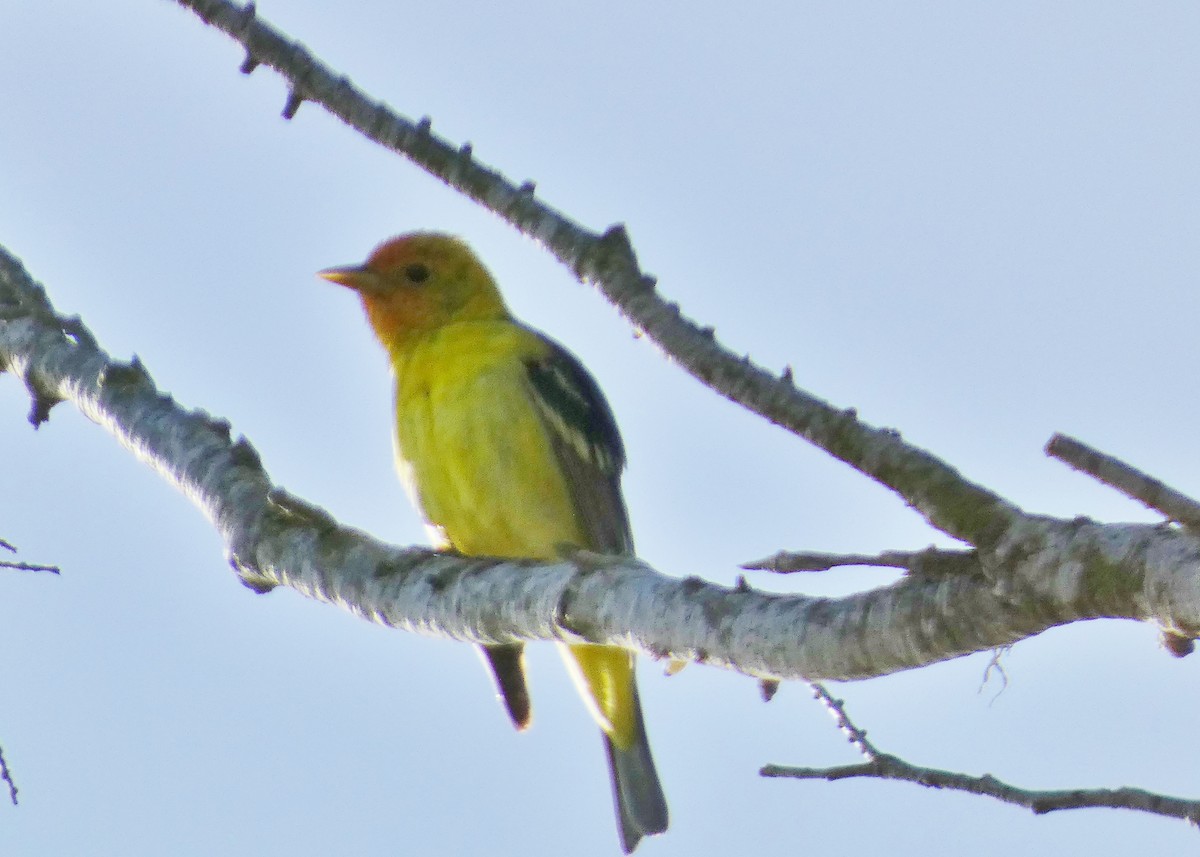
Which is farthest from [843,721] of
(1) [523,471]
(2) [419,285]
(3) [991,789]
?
(2) [419,285]

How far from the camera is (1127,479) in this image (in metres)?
2.24

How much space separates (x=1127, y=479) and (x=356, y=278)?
16.6 feet

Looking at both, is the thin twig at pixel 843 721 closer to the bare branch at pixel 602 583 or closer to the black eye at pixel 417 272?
the bare branch at pixel 602 583

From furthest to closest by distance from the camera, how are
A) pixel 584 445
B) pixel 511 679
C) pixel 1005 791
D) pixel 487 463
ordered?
pixel 511 679
pixel 584 445
pixel 487 463
pixel 1005 791

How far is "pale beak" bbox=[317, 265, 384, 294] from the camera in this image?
6.81m

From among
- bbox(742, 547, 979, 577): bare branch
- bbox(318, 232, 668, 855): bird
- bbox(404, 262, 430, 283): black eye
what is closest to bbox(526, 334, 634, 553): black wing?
bbox(318, 232, 668, 855): bird

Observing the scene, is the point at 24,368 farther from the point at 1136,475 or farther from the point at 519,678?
the point at 1136,475

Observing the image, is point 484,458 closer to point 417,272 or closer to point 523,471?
point 523,471

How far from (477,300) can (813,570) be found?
4358 millimetres

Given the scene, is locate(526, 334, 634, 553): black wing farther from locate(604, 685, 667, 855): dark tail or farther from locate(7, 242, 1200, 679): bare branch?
locate(7, 242, 1200, 679): bare branch

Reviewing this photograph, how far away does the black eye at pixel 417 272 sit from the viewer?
22.5ft

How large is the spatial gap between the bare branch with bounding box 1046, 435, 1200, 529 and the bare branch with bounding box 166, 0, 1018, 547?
0.74 feet

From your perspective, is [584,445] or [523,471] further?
[584,445]

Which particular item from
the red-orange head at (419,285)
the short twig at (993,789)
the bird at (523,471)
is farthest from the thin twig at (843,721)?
the red-orange head at (419,285)
